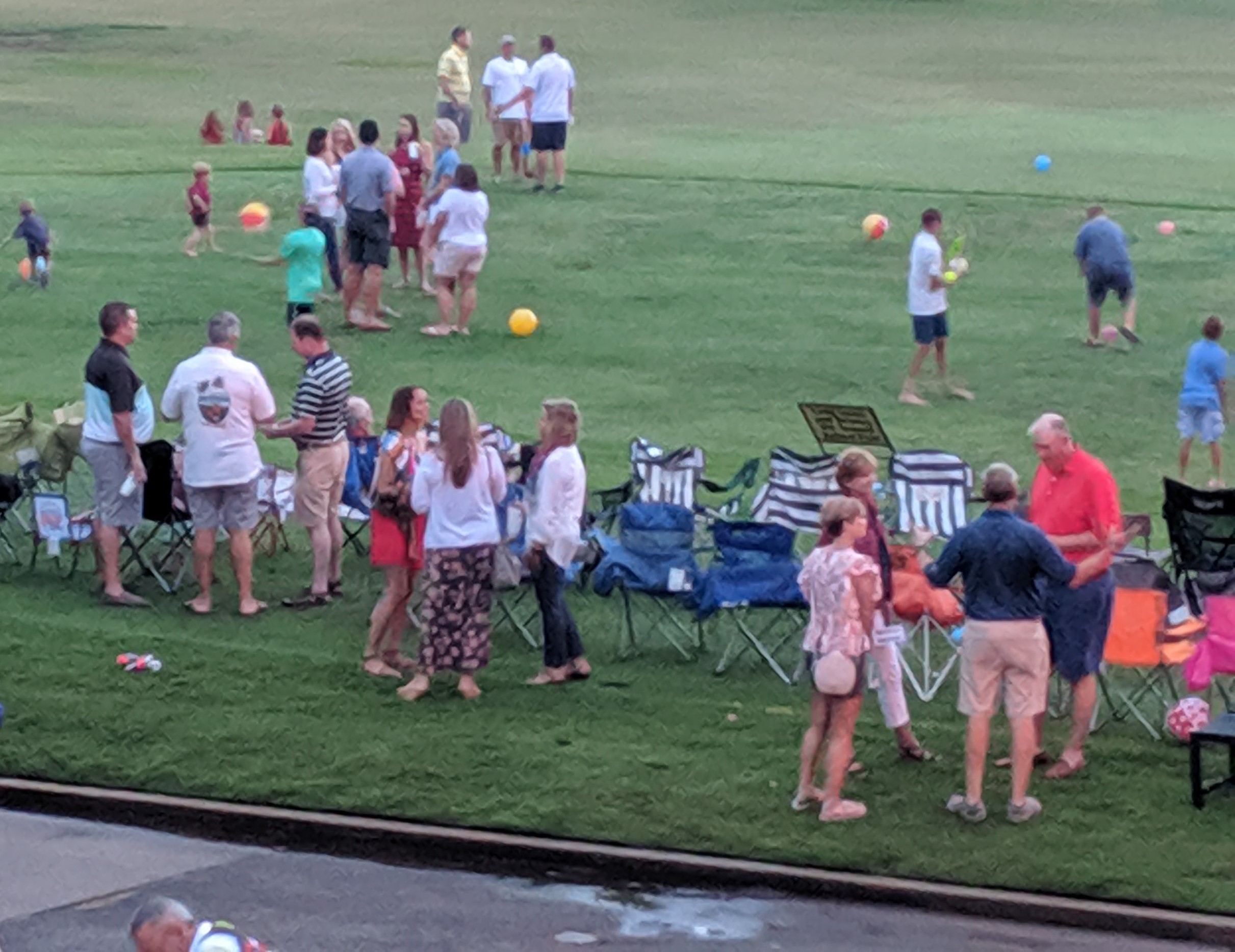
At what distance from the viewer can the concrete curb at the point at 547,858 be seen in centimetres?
1066

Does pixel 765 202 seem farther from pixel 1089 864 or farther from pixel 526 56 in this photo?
pixel 526 56

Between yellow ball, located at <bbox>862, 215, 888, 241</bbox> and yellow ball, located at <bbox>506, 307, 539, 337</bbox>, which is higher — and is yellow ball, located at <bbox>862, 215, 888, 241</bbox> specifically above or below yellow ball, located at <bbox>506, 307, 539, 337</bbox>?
above

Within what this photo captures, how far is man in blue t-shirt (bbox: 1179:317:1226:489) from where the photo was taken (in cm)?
1820

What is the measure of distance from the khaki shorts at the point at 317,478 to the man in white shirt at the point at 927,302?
7.35m

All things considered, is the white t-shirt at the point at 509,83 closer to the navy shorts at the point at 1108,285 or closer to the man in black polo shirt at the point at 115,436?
the navy shorts at the point at 1108,285

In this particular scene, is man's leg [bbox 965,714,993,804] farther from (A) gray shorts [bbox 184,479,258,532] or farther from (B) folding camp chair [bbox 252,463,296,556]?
(B) folding camp chair [bbox 252,463,296,556]

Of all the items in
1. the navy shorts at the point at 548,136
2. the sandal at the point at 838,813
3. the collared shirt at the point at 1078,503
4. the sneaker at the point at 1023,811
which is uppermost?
the navy shorts at the point at 548,136

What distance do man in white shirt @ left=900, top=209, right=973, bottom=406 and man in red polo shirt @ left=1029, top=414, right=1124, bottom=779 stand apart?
8.42 meters

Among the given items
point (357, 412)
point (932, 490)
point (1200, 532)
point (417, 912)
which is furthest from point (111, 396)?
point (1200, 532)

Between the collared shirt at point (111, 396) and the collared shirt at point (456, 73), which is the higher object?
the collared shirt at point (456, 73)

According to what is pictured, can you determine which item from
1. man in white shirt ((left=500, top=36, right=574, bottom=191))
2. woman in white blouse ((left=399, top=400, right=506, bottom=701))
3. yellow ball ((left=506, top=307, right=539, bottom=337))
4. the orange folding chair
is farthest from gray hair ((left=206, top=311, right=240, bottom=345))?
man in white shirt ((left=500, top=36, right=574, bottom=191))

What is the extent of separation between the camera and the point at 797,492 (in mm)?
15102

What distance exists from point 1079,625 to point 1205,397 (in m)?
6.82

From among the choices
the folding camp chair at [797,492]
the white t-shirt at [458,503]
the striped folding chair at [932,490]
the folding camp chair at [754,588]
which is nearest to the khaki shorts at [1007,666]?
the folding camp chair at [754,588]
